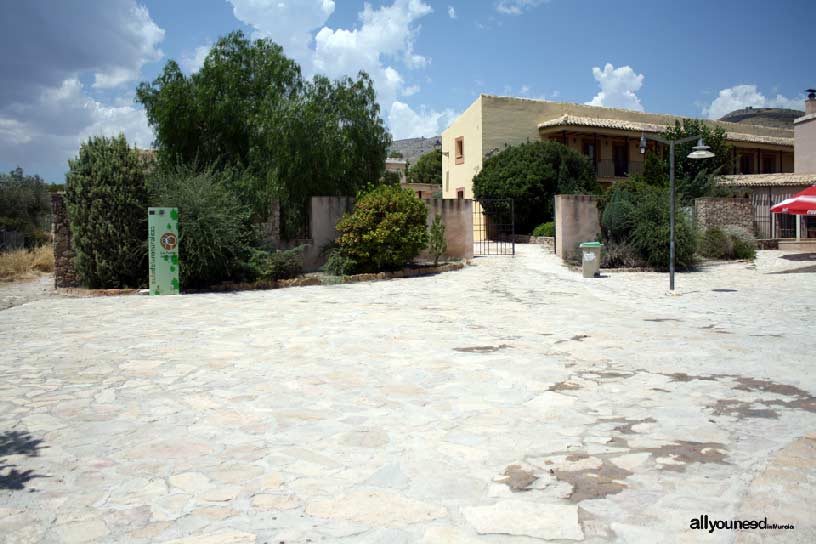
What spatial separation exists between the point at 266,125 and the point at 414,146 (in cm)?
7779

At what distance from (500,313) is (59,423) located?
7.23m

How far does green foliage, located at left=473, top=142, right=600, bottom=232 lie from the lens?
2831cm

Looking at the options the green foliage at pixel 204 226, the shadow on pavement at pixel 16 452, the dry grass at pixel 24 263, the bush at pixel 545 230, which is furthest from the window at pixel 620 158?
the shadow on pavement at pixel 16 452

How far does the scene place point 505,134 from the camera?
33.2 m

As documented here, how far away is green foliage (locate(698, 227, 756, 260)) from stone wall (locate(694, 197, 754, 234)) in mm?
2134

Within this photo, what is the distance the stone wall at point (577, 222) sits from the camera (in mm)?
19844

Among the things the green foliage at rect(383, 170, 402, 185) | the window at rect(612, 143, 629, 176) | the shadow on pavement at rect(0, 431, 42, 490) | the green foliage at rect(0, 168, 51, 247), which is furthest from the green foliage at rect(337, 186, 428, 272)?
the window at rect(612, 143, 629, 176)

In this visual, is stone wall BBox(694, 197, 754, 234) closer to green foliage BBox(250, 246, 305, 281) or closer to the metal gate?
the metal gate

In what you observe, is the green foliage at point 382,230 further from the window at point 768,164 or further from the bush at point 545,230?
the window at point 768,164

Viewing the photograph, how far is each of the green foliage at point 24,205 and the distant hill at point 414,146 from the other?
194 ft

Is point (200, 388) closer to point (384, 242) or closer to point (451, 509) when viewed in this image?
point (451, 509)

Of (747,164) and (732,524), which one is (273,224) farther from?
(747,164)

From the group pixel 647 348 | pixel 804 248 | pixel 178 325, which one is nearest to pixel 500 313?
pixel 647 348

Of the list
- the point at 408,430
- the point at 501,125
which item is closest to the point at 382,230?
the point at 408,430
